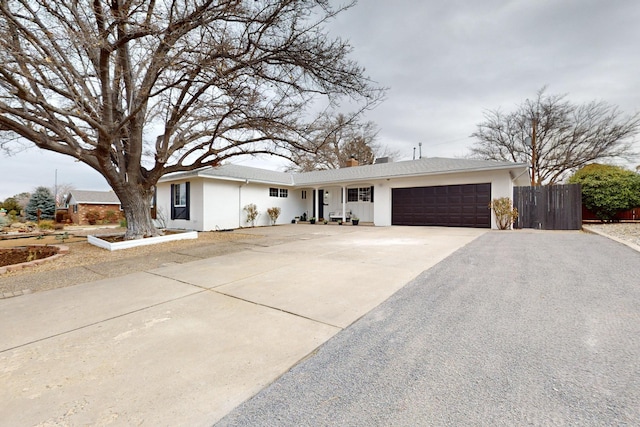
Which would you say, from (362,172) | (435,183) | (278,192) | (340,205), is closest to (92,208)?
(278,192)

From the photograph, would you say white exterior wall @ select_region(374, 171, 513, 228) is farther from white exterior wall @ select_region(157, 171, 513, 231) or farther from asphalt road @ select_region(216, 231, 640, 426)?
asphalt road @ select_region(216, 231, 640, 426)

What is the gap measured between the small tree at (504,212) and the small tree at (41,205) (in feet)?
100

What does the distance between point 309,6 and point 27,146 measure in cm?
942

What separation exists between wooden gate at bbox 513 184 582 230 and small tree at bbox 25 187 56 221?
31.4m

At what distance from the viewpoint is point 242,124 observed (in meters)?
7.76

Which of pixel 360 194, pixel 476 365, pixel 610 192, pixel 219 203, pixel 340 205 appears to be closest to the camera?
pixel 476 365

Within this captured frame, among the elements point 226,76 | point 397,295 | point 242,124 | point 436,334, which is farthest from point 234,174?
point 436,334

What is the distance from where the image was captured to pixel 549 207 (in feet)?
37.0

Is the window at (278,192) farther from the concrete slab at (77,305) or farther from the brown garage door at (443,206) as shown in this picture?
the concrete slab at (77,305)

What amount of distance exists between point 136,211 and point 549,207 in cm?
1555

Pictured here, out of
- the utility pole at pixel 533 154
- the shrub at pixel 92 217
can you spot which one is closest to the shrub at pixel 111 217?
the shrub at pixel 92 217

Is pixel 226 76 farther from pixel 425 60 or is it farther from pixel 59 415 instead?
pixel 425 60

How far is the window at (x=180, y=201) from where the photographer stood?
13.8 m

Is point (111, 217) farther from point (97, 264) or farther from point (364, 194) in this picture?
point (364, 194)
